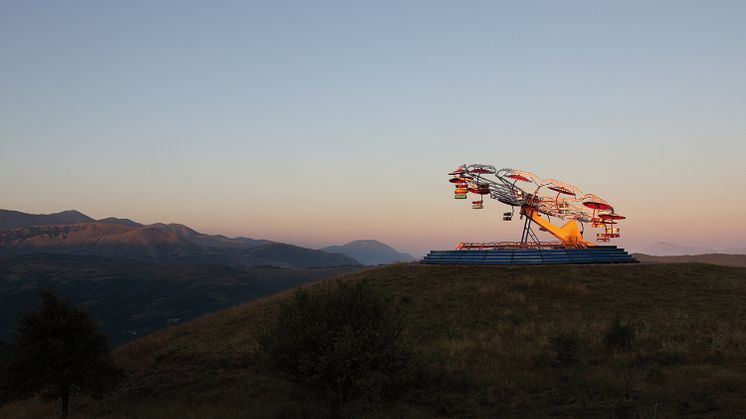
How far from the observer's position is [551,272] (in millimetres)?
48500

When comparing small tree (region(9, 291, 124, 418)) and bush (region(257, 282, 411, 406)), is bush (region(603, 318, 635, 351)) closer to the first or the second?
bush (region(257, 282, 411, 406))

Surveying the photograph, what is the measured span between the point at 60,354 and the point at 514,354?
2499 cm

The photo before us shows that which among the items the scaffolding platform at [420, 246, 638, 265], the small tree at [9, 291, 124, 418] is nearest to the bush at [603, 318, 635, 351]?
the scaffolding platform at [420, 246, 638, 265]

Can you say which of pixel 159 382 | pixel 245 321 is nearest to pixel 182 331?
pixel 245 321

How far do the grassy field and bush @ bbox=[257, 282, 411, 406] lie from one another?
6.98 ft

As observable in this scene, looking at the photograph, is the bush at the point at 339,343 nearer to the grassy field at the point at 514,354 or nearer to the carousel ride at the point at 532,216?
the grassy field at the point at 514,354

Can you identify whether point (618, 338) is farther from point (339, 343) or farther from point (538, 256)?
point (538, 256)

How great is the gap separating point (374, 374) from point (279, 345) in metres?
3.96

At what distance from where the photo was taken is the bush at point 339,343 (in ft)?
63.3

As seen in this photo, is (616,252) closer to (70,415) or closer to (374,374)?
(374,374)

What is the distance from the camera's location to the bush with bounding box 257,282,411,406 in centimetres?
1930

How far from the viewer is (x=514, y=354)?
100 feet

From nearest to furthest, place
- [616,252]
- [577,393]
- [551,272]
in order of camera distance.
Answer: [577,393] → [551,272] → [616,252]

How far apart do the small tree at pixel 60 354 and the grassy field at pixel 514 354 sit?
2.27 meters
